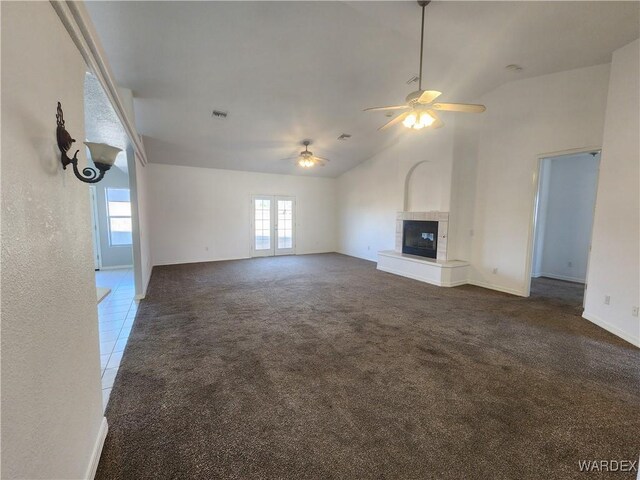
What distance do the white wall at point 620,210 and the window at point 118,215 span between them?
9033mm

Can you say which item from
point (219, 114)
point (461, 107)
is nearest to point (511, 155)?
point (461, 107)

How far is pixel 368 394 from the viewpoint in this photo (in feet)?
7.19

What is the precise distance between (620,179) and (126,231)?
941 centimetres

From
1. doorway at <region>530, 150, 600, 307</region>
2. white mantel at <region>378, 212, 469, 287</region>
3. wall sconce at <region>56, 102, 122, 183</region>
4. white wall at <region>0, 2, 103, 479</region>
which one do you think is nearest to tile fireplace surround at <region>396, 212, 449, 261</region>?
white mantel at <region>378, 212, 469, 287</region>

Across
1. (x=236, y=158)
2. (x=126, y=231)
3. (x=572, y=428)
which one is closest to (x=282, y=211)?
(x=236, y=158)

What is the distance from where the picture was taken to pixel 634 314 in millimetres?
3172

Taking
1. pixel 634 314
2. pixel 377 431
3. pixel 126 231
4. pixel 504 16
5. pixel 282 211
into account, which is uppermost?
pixel 504 16

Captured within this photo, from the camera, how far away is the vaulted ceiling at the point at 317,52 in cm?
295

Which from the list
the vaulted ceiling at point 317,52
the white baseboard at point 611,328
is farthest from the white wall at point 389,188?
the white baseboard at point 611,328

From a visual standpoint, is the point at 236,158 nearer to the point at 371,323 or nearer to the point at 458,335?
the point at 371,323

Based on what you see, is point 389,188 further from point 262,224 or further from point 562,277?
point 562,277

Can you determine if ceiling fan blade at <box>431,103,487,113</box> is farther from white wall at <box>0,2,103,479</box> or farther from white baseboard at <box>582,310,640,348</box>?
white wall at <box>0,2,103,479</box>

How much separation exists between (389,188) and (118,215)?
703cm

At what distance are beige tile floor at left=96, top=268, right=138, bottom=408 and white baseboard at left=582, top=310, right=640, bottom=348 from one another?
5.18 metres
